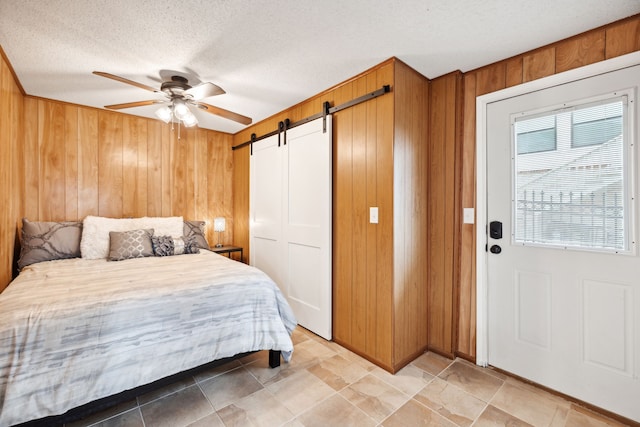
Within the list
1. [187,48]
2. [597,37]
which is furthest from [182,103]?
[597,37]

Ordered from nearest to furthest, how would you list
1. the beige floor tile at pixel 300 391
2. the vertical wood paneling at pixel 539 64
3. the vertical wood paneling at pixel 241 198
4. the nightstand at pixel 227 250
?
1. the beige floor tile at pixel 300 391
2. the vertical wood paneling at pixel 539 64
3. the nightstand at pixel 227 250
4. the vertical wood paneling at pixel 241 198

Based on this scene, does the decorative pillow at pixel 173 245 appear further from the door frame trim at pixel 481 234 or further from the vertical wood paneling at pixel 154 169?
the door frame trim at pixel 481 234

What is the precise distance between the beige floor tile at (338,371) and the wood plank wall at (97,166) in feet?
8.35

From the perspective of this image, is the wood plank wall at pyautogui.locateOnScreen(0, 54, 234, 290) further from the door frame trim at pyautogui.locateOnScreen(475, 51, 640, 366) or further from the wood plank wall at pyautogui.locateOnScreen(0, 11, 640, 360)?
the door frame trim at pyautogui.locateOnScreen(475, 51, 640, 366)

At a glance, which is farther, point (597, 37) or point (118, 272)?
point (118, 272)

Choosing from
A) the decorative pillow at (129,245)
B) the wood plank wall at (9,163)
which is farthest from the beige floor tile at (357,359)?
the wood plank wall at (9,163)

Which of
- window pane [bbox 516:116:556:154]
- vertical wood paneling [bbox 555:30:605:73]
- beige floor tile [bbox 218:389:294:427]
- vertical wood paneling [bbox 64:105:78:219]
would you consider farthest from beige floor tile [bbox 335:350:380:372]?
vertical wood paneling [bbox 64:105:78:219]

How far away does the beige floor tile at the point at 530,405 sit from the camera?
1.72 meters

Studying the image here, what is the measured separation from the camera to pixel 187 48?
2014 mm

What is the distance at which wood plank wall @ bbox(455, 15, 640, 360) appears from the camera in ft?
5.66

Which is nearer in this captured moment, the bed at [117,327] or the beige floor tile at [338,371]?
the bed at [117,327]

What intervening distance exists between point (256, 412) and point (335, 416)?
19.0 inches

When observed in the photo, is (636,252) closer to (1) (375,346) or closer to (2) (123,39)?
(1) (375,346)

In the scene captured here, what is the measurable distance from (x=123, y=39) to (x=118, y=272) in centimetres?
166
